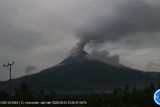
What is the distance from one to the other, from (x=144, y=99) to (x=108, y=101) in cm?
545

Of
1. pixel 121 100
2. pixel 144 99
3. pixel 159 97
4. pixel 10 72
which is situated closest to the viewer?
pixel 159 97

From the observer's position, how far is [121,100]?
61.5 meters

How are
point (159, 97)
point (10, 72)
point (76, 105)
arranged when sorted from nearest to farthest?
point (159, 97)
point (76, 105)
point (10, 72)

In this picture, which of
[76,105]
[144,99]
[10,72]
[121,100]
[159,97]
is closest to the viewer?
[159,97]

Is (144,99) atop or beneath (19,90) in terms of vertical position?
A: beneath

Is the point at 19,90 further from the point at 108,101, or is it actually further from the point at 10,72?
the point at 108,101

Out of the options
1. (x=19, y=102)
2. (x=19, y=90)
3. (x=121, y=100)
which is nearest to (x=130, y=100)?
(x=121, y=100)

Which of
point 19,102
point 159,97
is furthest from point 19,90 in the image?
point 159,97

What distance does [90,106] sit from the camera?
55094 millimetres

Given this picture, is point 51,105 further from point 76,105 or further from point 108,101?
point 108,101

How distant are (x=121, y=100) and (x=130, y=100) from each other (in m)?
1.35

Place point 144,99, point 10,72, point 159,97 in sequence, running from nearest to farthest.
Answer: point 159,97 → point 144,99 → point 10,72

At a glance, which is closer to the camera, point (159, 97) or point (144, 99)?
point (159, 97)

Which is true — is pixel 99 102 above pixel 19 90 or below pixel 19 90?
below
